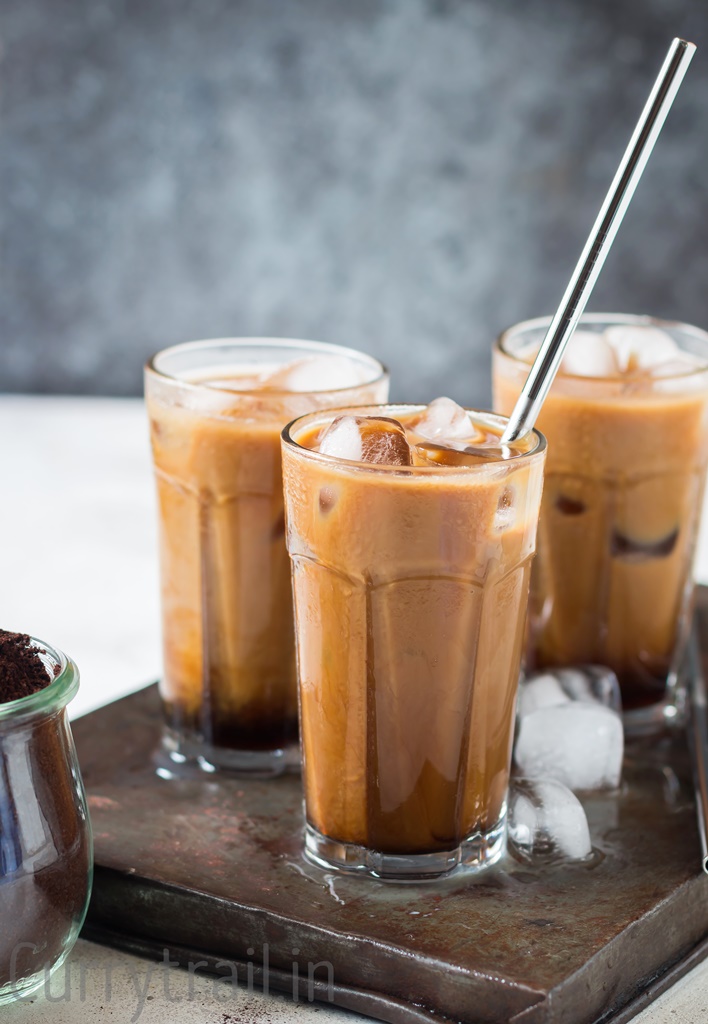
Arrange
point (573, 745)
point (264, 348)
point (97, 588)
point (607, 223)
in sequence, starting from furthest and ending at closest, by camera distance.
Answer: point (97, 588), point (264, 348), point (573, 745), point (607, 223)

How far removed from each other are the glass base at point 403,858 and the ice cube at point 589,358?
1.56ft

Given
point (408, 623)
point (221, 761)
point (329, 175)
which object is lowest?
point (221, 761)

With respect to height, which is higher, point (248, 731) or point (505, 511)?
point (505, 511)

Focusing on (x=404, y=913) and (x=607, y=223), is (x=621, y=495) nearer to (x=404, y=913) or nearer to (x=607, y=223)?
(x=607, y=223)

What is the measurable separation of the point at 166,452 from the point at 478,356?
9.15ft

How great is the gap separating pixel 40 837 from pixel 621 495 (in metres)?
0.69

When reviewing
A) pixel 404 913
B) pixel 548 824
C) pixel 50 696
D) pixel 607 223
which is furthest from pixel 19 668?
pixel 607 223

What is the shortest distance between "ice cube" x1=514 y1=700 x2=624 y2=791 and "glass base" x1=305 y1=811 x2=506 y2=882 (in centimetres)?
14

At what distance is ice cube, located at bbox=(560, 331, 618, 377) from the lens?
4.22 feet

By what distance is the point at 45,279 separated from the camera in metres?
3.90

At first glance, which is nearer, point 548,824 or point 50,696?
point 50,696

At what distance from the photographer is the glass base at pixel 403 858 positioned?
104 cm

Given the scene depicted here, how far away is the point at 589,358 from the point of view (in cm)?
130

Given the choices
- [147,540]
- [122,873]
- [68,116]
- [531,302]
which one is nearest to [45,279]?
[68,116]
